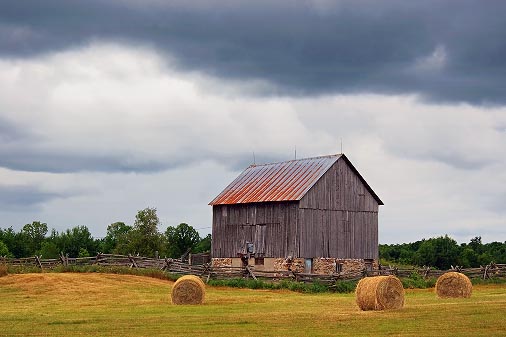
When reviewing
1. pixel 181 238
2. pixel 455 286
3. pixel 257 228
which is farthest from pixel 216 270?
pixel 181 238

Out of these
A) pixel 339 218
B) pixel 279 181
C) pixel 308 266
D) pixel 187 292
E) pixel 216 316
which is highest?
pixel 279 181

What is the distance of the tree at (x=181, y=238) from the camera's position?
92406mm

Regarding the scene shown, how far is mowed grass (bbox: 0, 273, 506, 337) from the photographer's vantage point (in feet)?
84.5

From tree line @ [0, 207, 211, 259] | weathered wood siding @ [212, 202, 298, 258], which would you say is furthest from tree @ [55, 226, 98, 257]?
weathered wood siding @ [212, 202, 298, 258]

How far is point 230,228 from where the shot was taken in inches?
2660

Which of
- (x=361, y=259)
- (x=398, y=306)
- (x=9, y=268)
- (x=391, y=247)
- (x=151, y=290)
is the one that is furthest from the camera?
(x=391, y=247)

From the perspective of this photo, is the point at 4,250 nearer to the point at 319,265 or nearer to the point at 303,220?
the point at 303,220

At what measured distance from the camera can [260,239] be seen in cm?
6444

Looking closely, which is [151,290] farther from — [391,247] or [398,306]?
[391,247]

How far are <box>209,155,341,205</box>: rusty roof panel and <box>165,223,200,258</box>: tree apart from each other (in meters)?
23.2

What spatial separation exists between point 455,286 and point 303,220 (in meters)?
23.2

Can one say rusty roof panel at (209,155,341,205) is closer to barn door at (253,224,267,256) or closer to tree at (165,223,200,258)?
barn door at (253,224,267,256)

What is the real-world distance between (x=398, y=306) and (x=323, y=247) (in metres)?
29.4

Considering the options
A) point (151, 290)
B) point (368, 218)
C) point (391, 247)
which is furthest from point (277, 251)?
point (391, 247)
